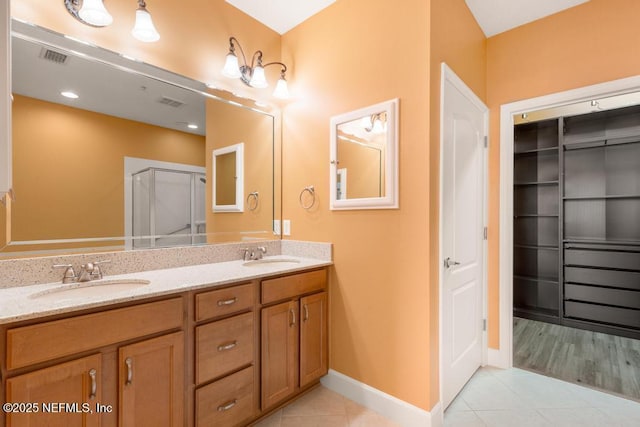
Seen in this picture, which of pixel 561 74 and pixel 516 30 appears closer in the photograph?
pixel 561 74

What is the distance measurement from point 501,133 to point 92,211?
2.86 m

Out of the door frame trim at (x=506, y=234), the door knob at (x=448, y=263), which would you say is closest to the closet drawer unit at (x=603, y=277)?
the door frame trim at (x=506, y=234)

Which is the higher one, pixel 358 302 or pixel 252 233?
pixel 252 233

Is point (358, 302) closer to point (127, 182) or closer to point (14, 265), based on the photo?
point (127, 182)

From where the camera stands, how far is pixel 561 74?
2.12 meters

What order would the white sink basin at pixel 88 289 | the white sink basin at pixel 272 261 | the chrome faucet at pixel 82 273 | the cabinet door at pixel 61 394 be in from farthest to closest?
the white sink basin at pixel 272 261 < the chrome faucet at pixel 82 273 < the white sink basin at pixel 88 289 < the cabinet door at pixel 61 394

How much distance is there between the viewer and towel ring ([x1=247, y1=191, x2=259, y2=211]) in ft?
7.52

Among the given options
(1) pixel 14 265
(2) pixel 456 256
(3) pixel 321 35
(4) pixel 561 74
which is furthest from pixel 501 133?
(1) pixel 14 265

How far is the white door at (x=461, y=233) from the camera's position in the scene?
5.97 ft

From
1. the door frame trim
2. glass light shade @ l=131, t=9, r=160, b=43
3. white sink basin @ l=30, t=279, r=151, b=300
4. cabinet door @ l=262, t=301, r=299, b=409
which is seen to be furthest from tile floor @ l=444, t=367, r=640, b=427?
glass light shade @ l=131, t=9, r=160, b=43

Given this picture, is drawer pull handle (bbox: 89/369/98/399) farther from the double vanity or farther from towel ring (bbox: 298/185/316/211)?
towel ring (bbox: 298/185/316/211)

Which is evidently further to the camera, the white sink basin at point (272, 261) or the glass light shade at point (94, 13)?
the white sink basin at point (272, 261)

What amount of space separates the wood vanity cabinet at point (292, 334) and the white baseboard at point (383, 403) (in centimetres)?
12

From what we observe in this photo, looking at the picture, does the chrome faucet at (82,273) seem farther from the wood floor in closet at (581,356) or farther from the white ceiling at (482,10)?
the wood floor in closet at (581,356)
